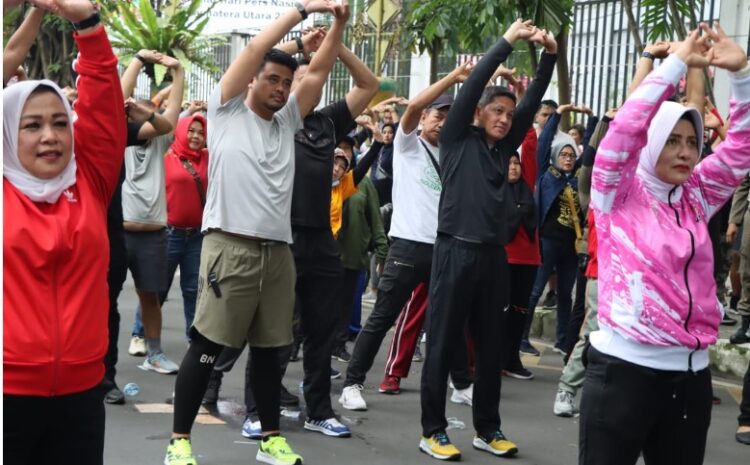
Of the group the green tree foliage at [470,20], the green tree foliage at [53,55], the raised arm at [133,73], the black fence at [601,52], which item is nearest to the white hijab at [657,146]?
the raised arm at [133,73]

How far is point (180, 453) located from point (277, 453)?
503 mm

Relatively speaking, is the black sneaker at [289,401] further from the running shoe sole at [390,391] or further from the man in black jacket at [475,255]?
the man in black jacket at [475,255]

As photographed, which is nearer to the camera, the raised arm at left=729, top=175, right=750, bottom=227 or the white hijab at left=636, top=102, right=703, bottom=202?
the white hijab at left=636, top=102, right=703, bottom=202

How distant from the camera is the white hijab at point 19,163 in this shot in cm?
362

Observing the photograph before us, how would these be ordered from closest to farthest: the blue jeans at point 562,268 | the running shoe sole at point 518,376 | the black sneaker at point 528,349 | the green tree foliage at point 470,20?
1. the running shoe sole at point 518,376
2. the green tree foliage at point 470,20
3. the blue jeans at point 562,268
4. the black sneaker at point 528,349

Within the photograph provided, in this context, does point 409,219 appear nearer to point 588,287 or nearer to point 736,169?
point 588,287

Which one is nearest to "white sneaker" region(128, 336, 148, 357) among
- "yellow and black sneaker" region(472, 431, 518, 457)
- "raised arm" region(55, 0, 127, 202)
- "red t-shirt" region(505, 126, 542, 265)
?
"red t-shirt" region(505, 126, 542, 265)

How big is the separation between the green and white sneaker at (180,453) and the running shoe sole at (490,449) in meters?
1.65

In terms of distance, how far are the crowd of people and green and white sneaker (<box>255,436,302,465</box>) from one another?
0.05ft

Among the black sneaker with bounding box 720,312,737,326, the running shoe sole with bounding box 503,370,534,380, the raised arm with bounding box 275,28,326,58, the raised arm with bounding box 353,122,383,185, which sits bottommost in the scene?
the black sneaker with bounding box 720,312,737,326

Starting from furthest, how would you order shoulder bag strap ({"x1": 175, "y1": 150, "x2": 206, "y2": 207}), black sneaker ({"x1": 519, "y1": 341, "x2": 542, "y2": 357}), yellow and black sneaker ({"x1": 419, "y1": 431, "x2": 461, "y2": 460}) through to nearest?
black sneaker ({"x1": 519, "y1": 341, "x2": 542, "y2": 357})
shoulder bag strap ({"x1": 175, "y1": 150, "x2": 206, "y2": 207})
yellow and black sneaker ({"x1": 419, "y1": 431, "x2": 461, "y2": 460})

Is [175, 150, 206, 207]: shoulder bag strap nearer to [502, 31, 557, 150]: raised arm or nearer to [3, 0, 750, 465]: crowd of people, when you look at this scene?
[3, 0, 750, 465]: crowd of people

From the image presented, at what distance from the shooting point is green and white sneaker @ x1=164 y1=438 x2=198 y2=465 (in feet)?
19.1

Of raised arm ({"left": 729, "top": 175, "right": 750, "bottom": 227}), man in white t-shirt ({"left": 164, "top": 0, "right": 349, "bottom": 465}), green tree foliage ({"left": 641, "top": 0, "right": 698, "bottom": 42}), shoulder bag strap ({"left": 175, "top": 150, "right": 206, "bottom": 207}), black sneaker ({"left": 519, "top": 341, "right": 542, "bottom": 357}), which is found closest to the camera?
man in white t-shirt ({"left": 164, "top": 0, "right": 349, "bottom": 465})
